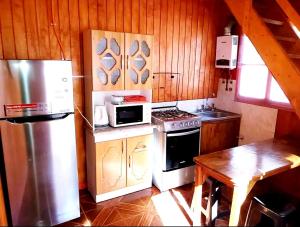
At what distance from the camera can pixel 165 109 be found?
3408 millimetres

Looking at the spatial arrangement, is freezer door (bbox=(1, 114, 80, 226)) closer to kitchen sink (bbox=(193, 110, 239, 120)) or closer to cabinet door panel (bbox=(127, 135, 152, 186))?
cabinet door panel (bbox=(127, 135, 152, 186))

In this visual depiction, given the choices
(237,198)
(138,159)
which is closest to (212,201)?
(237,198)

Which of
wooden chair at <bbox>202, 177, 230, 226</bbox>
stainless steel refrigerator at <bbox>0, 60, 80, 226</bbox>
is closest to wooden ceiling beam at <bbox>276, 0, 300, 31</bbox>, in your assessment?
wooden chair at <bbox>202, 177, 230, 226</bbox>

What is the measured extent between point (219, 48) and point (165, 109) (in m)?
1.28

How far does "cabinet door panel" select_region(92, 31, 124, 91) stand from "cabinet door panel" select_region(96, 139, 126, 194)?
648 millimetres

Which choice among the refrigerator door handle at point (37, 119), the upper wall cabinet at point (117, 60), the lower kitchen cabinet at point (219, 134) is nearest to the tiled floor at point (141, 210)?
the lower kitchen cabinet at point (219, 134)

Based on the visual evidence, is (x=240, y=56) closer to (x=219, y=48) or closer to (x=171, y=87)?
(x=219, y=48)

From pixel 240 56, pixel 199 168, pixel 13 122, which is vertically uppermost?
pixel 240 56

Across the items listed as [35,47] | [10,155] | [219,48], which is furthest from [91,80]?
[219,48]

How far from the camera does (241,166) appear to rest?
2.01 meters

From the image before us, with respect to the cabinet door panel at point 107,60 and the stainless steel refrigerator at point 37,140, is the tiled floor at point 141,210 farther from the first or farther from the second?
the cabinet door panel at point 107,60

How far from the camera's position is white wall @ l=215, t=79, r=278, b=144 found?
10.4 feet

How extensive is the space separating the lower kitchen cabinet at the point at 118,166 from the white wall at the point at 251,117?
1.58 metres

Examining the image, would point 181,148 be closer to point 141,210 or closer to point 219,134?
point 219,134
